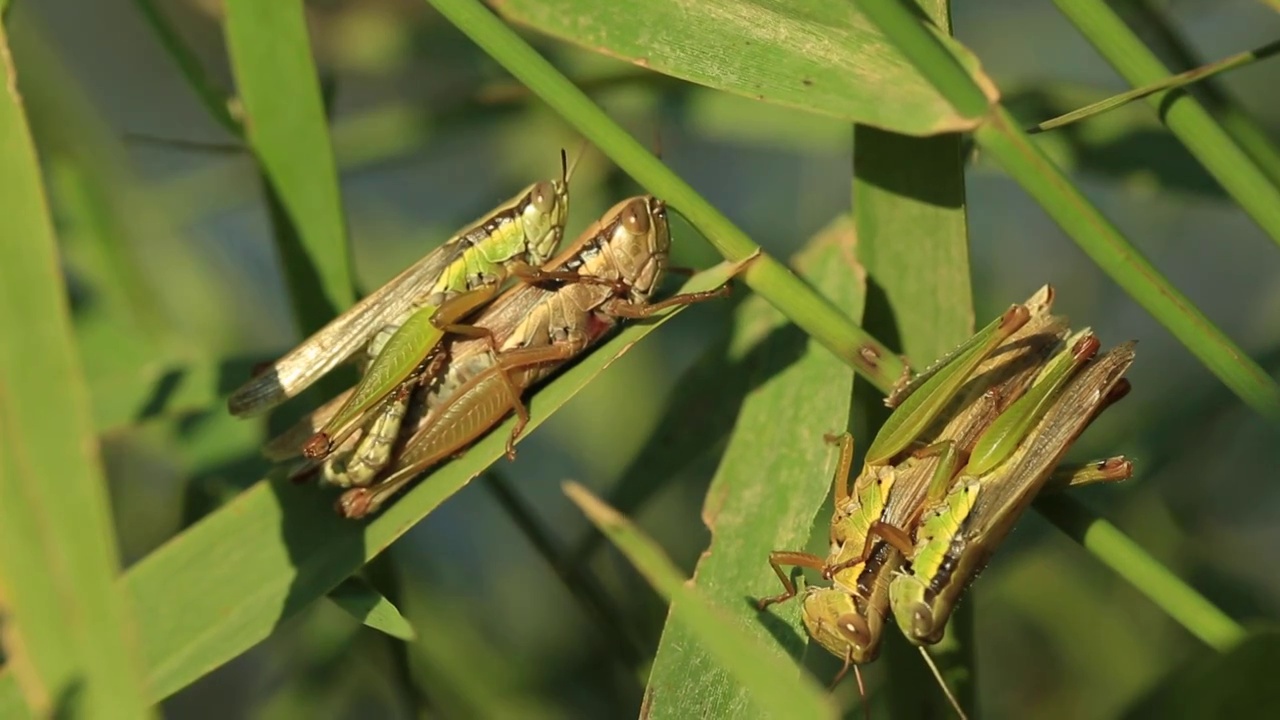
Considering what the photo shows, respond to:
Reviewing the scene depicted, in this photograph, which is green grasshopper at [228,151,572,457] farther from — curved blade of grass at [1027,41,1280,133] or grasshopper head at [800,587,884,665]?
curved blade of grass at [1027,41,1280,133]

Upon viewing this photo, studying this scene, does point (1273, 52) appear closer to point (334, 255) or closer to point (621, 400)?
point (334, 255)

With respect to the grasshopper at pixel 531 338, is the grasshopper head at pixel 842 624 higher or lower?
lower

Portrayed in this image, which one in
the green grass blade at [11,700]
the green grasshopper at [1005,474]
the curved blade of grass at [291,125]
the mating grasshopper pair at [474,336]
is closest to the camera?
the green grass blade at [11,700]

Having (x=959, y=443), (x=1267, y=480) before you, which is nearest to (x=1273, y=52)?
(x=959, y=443)

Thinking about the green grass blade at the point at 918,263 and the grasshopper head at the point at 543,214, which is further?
the grasshopper head at the point at 543,214

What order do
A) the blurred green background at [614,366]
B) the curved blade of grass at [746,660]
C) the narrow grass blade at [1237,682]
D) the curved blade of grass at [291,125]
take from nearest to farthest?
1. the curved blade of grass at [746,660]
2. the narrow grass blade at [1237,682]
3. the curved blade of grass at [291,125]
4. the blurred green background at [614,366]

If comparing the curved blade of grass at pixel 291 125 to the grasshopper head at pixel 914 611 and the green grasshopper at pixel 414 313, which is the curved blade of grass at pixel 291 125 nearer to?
the green grasshopper at pixel 414 313

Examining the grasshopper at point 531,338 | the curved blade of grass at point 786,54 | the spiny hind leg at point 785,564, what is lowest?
the spiny hind leg at point 785,564

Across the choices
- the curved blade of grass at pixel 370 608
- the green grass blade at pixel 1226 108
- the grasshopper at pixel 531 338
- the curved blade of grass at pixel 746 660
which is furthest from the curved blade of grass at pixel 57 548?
the green grass blade at pixel 1226 108
